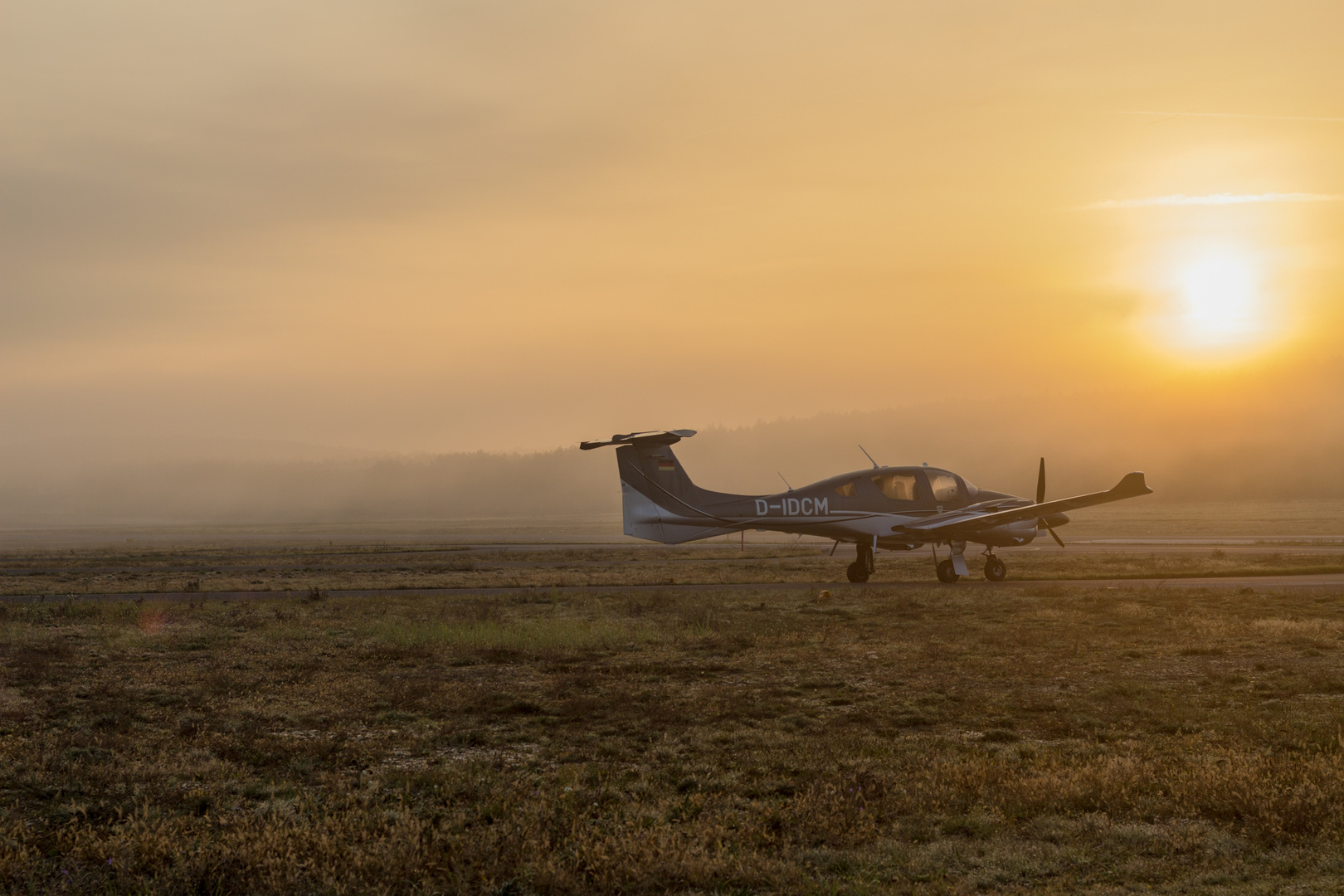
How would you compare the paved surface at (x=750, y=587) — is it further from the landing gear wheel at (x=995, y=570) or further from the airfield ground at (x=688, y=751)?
the airfield ground at (x=688, y=751)

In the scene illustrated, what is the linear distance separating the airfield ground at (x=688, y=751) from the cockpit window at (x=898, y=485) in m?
7.16

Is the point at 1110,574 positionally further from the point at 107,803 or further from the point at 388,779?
the point at 107,803

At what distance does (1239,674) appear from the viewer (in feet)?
52.0

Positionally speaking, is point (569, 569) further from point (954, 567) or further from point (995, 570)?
point (995, 570)

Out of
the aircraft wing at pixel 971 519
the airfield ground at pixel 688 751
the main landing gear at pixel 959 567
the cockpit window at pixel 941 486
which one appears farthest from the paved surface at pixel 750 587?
the airfield ground at pixel 688 751

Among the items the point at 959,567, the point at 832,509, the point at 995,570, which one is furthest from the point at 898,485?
the point at 995,570

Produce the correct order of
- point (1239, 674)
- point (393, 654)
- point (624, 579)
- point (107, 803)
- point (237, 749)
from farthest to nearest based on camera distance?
point (624, 579)
point (393, 654)
point (1239, 674)
point (237, 749)
point (107, 803)

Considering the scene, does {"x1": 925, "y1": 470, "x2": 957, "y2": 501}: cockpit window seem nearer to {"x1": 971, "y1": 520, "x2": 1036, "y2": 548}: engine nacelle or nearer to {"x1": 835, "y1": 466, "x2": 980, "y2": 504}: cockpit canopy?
{"x1": 835, "y1": 466, "x2": 980, "y2": 504}: cockpit canopy

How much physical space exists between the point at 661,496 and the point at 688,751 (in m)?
21.4

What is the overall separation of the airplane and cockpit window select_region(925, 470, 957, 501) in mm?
29

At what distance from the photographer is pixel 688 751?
11320mm

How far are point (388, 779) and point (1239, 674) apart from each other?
1385cm

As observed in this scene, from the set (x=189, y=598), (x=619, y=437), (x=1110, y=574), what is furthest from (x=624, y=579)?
(x=1110, y=574)

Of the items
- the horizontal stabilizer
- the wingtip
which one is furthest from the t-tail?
the wingtip
